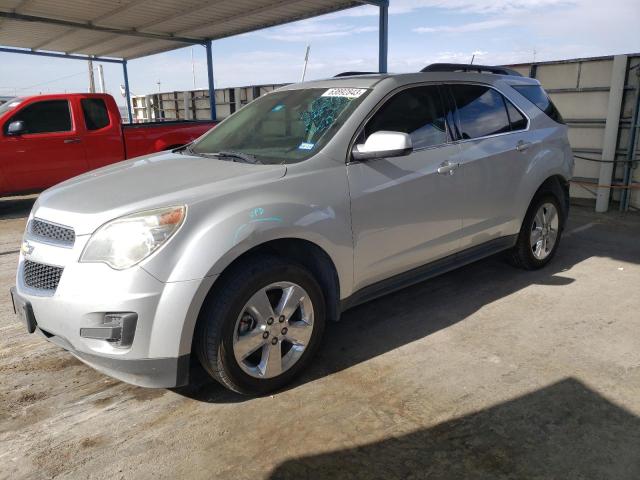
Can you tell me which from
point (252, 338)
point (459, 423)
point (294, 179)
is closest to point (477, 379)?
point (459, 423)

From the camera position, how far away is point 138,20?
1141 centimetres

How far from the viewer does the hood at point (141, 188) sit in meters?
2.61

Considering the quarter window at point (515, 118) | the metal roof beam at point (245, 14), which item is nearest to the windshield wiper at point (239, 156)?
the quarter window at point (515, 118)

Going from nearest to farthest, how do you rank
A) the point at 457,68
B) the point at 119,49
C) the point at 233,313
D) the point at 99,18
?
the point at 233,313
the point at 457,68
the point at 99,18
the point at 119,49

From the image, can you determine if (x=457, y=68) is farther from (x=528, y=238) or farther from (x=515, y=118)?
(x=528, y=238)

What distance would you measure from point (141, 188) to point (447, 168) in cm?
209

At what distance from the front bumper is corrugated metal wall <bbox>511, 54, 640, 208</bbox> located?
7455 mm

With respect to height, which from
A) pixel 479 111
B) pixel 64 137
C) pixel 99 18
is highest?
pixel 99 18

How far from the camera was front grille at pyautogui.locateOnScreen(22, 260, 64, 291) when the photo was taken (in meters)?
2.65

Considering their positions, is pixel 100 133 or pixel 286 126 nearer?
pixel 286 126

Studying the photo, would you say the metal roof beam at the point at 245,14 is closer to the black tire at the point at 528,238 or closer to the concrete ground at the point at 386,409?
the black tire at the point at 528,238

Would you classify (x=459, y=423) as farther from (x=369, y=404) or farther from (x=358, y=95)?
(x=358, y=95)

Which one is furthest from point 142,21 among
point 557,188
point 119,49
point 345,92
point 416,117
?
point 557,188

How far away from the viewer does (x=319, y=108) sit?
11.5 ft
